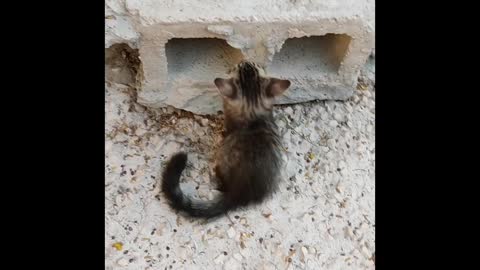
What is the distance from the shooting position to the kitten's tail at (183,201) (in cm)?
206

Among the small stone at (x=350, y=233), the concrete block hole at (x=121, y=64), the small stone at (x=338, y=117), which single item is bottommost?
the small stone at (x=350, y=233)

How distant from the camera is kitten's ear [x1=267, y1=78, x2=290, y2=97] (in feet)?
6.86

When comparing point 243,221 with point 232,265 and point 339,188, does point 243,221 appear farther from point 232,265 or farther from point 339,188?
point 339,188

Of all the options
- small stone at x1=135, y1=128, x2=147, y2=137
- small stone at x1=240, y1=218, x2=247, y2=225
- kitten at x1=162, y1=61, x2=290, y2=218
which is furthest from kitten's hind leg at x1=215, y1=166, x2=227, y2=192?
small stone at x1=135, y1=128, x2=147, y2=137

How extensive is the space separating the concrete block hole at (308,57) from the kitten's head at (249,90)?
21 cm

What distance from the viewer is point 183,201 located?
6.76 feet

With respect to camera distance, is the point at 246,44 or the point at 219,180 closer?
the point at 246,44

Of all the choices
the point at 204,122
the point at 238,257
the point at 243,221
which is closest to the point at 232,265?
the point at 238,257

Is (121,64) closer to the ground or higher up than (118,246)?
higher up

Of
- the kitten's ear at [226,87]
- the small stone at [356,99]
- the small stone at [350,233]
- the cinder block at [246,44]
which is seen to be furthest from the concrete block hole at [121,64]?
the small stone at [350,233]

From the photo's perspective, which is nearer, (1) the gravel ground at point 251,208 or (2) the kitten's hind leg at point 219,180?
(1) the gravel ground at point 251,208

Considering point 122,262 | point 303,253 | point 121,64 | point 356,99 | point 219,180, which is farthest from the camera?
point 356,99

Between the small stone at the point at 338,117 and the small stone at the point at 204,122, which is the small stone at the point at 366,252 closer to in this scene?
the small stone at the point at 338,117

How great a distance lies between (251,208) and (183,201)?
0.28m
